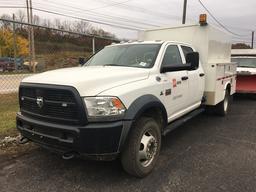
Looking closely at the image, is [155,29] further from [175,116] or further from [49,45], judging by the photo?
[49,45]

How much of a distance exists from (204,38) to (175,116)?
2412 millimetres

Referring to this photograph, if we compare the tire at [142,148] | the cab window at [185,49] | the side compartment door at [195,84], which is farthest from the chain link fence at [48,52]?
the tire at [142,148]

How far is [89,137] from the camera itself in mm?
3096

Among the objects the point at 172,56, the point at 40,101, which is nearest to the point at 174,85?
the point at 172,56

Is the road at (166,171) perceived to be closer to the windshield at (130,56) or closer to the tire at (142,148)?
the tire at (142,148)

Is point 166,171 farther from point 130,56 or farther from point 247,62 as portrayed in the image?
point 247,62

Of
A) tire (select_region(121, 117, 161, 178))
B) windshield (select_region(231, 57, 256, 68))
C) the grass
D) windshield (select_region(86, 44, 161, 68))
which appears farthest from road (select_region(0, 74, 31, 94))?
windshield (select_region(231, 57, 256, 68))

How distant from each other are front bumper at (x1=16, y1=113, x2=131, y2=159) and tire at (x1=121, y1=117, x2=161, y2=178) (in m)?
0.25

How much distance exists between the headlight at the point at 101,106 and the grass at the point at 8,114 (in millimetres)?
2950

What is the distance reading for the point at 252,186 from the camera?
348 centimetres

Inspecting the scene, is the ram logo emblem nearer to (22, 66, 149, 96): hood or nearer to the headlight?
(22, 66, 149, 96): hood

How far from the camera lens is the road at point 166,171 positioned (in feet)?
11.4

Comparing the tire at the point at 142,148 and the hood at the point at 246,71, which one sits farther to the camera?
the hood at the point at 246,71

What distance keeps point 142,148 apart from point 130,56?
1.77 m
